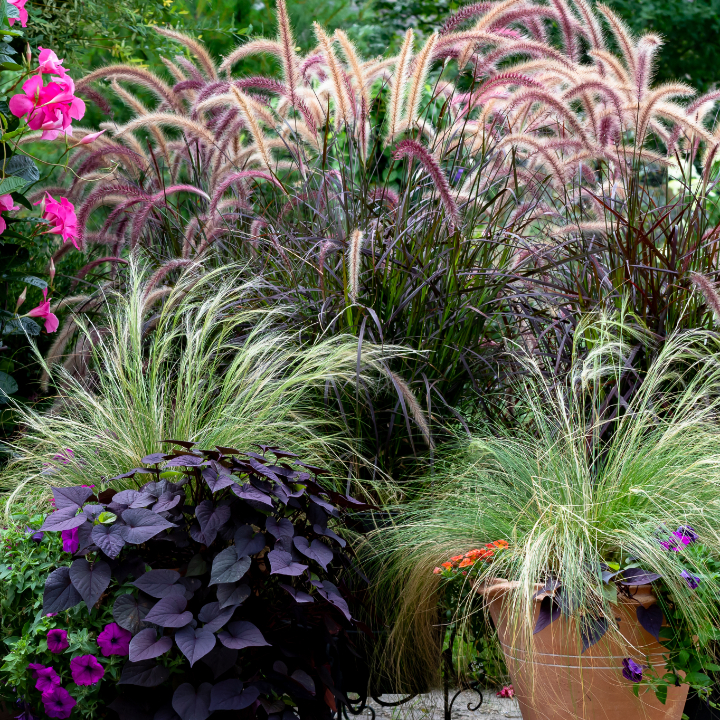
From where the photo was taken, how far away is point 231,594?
1.85 meters

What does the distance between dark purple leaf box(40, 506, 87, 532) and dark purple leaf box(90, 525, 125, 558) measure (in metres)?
0.04

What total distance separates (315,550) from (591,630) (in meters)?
0.64

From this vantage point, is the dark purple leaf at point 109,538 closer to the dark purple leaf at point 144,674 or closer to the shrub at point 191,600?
the shrub at point 191,600

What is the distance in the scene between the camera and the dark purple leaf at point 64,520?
180 centimetres

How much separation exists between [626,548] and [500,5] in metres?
2.06

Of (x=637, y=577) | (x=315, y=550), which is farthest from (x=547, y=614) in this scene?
(x=315, y=550)

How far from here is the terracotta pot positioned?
188 cm

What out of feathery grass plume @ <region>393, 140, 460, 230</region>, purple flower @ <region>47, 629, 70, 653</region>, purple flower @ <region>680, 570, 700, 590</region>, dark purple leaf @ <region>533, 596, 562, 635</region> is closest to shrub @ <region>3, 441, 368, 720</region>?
purple flower @ <region>47, 629, 70, 653</region>

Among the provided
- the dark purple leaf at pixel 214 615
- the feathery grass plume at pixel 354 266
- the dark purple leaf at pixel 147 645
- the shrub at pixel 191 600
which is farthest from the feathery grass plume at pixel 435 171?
the dark purple leaf at pixel 147 645

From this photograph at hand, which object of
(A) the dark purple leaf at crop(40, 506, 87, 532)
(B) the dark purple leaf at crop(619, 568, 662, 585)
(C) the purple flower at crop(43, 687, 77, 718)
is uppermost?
(A) the dark purple leaf at crop(40, 506, 87, 532)

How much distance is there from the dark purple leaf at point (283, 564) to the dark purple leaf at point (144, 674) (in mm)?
324

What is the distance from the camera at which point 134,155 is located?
3.42 m

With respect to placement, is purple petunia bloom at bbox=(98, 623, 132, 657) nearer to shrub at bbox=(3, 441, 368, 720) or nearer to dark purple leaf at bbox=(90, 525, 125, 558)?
shrub at bbox=(3, 441, 368, 720)

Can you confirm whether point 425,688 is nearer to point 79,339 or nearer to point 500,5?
point 79,339
